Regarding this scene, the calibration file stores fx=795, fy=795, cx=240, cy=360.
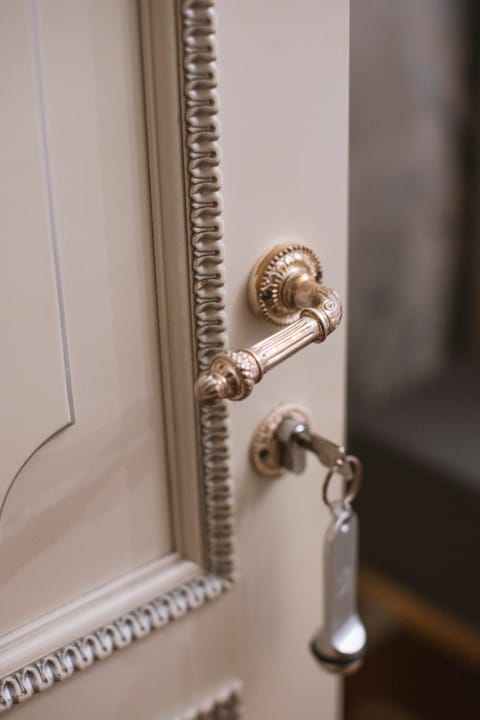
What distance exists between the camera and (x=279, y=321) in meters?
0.44

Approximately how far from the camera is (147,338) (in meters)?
0.41

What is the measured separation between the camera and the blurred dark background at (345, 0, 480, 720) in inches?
39.6

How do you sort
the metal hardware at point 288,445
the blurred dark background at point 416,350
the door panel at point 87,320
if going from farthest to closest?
the blurred dark background at point 416,350 < the metal hardware at point 288,445 < the door panel at point 87,320

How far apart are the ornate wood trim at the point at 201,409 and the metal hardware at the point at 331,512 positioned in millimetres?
33

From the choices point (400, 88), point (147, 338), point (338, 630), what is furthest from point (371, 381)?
point (147, 338)

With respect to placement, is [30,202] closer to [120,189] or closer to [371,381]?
[120,189]

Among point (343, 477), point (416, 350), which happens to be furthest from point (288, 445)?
point (416, 350)

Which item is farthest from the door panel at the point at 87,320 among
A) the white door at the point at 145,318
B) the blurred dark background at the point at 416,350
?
the blurred dark background at the point at 416,350

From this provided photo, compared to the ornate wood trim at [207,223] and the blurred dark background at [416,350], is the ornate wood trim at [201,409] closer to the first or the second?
the ornate wood trim at [207,223]

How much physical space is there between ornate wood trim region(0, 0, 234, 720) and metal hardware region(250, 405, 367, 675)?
3 cm

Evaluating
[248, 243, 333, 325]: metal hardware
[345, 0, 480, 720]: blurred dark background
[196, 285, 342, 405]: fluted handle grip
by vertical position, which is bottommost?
[345, 0, 480, 720]: blurred dark background

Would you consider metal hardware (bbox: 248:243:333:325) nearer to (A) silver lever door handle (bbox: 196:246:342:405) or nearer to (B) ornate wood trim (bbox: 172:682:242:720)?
(A) silver lever door handle (bbox: 196:246:342:405)

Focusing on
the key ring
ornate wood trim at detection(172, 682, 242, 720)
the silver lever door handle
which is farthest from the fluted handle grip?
ornate wood trim at detection(172, 682, 242, 720)

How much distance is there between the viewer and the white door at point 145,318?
36 cm
